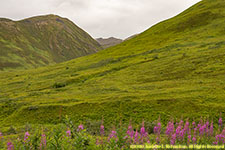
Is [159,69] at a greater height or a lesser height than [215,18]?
lesser

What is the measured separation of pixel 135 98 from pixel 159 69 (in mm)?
21940

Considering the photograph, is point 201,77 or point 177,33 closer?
A: point 201,77

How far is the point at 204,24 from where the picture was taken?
3477 inches

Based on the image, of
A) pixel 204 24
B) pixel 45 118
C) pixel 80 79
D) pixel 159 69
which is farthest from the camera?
pixel 204 24

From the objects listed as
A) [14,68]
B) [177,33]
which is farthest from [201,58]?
[14,68]

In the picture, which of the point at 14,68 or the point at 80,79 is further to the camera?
the point at 14,68

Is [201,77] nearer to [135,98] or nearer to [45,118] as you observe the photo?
[135,98]

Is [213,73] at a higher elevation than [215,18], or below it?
below

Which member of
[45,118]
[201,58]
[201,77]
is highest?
[201,58]

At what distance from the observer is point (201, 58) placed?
47781 mm

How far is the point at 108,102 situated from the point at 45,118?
25.3 ft

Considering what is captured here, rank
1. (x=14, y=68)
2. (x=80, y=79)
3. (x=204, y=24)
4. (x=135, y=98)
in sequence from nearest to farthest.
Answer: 1. (x=135, y=98)
2. (x=80, y=79)
3. (x=204, y=24)
4. (x=14, y=68)

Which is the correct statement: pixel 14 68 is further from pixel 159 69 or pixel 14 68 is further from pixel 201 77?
pixel 201 77

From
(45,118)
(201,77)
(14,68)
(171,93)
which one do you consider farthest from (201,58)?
(14,68)
